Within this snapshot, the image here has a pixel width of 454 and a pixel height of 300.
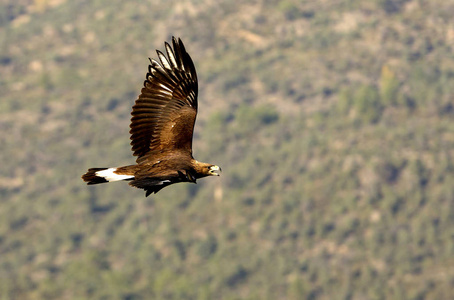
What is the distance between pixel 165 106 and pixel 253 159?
8870cm

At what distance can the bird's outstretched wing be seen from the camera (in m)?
16.9

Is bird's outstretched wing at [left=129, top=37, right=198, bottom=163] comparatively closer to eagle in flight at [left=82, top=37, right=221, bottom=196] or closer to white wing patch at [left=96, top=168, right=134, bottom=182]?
eagle in flight at [left=82, top=37, right=221, bottom=196]

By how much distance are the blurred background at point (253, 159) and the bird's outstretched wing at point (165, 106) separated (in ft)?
240

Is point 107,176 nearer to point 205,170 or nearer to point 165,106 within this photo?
point 205,170

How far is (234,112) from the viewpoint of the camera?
111 meters

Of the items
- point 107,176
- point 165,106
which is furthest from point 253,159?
point 107,176

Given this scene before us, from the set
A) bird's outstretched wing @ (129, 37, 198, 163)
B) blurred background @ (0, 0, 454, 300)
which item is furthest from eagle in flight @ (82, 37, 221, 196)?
blurred background @ (0, 0, 454, 300)

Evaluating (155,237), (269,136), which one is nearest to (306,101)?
(269,136)

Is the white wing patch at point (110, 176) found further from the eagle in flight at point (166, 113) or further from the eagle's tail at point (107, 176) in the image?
the eagle in flight at point (166, 113)

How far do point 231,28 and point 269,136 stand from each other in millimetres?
19511

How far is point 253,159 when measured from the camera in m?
106

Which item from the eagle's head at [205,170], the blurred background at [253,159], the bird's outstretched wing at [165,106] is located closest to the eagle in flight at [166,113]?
the bird's outstretched wing at [165,106]

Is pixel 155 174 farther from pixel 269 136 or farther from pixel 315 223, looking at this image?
pixel 269 136

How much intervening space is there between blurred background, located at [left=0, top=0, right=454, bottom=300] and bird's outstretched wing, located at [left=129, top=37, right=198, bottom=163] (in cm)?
7328
